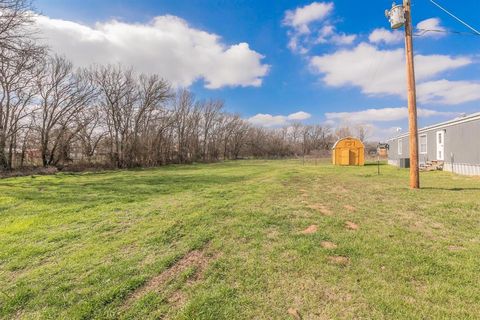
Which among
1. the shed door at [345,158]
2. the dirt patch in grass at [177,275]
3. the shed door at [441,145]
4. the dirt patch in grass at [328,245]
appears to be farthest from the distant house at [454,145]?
the dirt patch in grass at [177,275]

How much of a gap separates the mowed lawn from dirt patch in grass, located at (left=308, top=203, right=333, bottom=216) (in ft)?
0.15

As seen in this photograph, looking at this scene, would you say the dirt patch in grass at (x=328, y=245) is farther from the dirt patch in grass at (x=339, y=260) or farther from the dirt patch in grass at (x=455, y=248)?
the dirt patch in grass at (x=455, y=248)

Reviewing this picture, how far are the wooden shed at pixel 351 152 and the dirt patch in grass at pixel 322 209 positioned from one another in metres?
20.1

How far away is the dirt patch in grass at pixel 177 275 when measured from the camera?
260 cm

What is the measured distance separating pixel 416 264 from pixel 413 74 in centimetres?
796

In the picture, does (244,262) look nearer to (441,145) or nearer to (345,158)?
(441,145)

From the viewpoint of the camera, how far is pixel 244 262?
3.38 m

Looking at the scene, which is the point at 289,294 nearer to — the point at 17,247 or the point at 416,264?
the point at 416,264

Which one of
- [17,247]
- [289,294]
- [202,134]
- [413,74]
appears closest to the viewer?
[289,294]

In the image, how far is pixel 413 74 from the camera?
877cm

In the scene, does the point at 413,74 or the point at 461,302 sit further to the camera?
the point at 413,74

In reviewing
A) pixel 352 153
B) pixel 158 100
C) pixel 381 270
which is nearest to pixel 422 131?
pixel 352 153

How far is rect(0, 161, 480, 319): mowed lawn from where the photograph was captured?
2434mm

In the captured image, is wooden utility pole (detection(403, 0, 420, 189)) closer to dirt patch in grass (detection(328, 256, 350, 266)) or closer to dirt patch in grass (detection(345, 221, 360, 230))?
dirt patch in grass (detection(345, 221, 360, 230))
